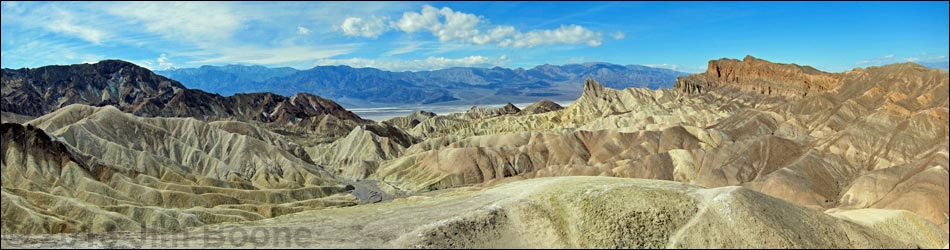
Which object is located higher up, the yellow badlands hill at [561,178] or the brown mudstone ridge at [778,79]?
the brown mudstone ridge at [778,79]

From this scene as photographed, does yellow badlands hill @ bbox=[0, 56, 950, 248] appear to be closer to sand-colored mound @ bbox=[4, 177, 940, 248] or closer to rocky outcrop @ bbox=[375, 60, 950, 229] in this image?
sand-colored mound @ bbox=[4, 177, 940, 248]

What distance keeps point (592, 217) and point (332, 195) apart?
273 ft

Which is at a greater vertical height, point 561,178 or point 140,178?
point 561,178

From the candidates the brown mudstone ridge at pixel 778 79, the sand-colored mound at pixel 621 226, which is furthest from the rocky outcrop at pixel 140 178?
the brown mudstone ridge at pixel 778 79

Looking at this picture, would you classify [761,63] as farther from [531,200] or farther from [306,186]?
[531,200]

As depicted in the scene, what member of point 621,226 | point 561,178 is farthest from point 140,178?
point 621,226

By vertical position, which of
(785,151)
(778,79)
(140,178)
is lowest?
(140,178)

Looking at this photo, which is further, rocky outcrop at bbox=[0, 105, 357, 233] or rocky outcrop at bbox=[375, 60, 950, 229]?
rocky outcrop at bbox=[375, 60, 950, 229]

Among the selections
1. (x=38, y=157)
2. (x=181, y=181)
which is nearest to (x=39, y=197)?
(x=38, y=157)

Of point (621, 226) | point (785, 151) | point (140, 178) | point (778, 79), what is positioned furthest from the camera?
point (778, 79)

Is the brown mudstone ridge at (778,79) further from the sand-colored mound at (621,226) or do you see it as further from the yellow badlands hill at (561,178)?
the sand-colored mound at (621,226)

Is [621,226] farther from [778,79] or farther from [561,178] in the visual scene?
[778,79]

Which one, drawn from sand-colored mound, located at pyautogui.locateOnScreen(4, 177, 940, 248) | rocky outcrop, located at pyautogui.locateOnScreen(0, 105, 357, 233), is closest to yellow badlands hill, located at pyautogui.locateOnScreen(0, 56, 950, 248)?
sand-colored mound, located at pyautogui.locateOnScreen(4, 177, 940, 248)

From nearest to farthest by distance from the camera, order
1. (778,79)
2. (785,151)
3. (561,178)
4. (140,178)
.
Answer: (561,178)
(140,178)
(785,151)
(778,79)
